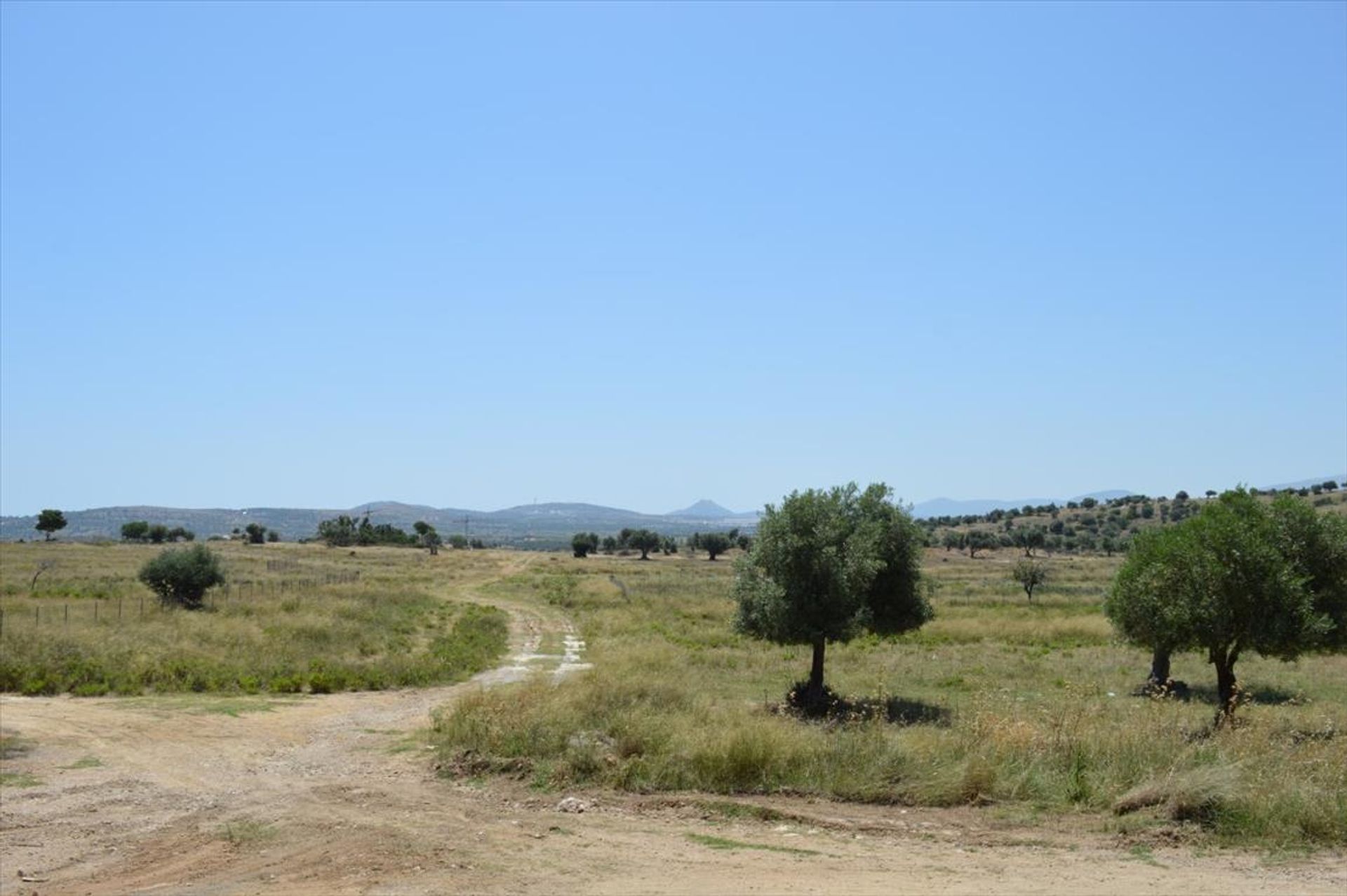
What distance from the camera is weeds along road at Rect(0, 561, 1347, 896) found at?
8906 millimetres

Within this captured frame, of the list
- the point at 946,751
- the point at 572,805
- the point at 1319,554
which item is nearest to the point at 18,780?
the point at 572,805

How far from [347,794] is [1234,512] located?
17906 millimetres

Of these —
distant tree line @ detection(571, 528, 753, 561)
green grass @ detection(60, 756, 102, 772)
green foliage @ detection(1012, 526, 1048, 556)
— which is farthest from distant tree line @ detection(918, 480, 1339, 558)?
green grass @ detection(60, 756, 102, 772)

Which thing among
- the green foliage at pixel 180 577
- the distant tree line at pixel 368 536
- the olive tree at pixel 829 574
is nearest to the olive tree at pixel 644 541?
the distant tree line at pixel 368 536

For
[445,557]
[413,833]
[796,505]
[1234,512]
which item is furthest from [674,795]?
[445,557]

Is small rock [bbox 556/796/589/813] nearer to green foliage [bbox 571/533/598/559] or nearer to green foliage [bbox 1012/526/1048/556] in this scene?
green foliage [bbox 1012/526/1048/556]

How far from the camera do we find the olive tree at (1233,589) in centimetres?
1925

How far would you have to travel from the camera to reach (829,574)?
23297 millimetres

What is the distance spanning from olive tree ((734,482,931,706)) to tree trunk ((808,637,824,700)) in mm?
23

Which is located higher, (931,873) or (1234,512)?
(1234,512)

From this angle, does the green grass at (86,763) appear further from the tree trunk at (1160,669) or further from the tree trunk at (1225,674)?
the tree trunk at (1160,669)

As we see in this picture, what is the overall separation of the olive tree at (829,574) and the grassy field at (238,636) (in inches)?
363

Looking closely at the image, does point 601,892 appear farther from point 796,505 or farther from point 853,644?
point 853,644

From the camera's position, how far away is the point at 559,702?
15.6 meters
